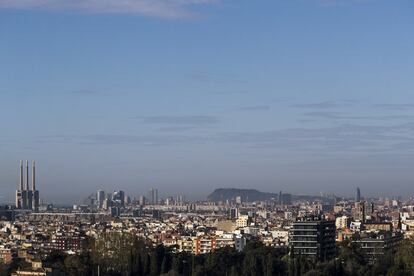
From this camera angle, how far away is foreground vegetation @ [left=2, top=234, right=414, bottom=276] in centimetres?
3391

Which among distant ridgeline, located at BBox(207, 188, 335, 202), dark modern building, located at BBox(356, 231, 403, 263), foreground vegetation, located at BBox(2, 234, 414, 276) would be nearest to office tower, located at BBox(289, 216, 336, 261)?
dark modern building, located at BBox(356, 231, 403, 263)

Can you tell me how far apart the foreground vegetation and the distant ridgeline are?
436 feet

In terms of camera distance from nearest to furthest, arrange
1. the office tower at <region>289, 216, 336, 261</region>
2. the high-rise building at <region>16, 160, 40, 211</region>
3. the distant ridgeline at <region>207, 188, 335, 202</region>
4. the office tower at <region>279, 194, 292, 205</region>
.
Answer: the office tower at <region>289, 216, 336, 261</region> → the high-rise building at <region>16, 160, 40, 211</region> → the office tower at <region>279, 194, 292, 205</region> → the distant ridgeline at <region>207, 188, 335, 202</region>

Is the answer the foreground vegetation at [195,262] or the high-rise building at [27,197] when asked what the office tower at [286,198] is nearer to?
the high-rise building at [27,197]

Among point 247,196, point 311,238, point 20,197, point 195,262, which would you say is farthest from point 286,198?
point 195,262

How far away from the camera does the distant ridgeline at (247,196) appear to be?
177250 mm

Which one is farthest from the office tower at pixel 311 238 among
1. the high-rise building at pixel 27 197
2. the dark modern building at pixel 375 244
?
the high-rise building at pixel 27 197

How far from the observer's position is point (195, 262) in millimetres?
36781

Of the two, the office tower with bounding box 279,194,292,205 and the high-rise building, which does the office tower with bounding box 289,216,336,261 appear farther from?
the office tower with bounding box 279,194,292,205

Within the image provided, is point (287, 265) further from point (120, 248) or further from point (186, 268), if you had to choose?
point (120, 248)

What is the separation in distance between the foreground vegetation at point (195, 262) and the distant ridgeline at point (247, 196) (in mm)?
132808

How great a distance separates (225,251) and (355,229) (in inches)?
800

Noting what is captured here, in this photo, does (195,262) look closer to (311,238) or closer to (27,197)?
(311,238)

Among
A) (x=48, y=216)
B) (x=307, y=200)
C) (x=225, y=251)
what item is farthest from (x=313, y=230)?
(x=307, y=200)
